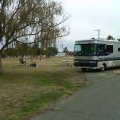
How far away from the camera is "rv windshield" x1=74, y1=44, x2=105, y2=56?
3759 centimetres

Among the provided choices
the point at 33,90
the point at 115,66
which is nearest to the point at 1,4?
the point at 33,90

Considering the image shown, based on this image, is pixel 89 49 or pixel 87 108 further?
pixel 89 49

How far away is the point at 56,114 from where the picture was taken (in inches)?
521

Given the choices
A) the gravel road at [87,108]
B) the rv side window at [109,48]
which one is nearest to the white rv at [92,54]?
the rv side window at [109,48]

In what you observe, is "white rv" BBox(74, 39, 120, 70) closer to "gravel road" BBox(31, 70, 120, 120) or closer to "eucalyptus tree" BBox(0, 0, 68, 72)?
"eucalyptus tree" BBox(0, 0, 68, 72)

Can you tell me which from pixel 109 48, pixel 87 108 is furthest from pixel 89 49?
pixel 87 108

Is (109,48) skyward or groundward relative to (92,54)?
skyward

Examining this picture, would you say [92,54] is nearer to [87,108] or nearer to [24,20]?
[24,20]

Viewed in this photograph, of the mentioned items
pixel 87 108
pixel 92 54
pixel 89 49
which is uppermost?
pixel 89 49

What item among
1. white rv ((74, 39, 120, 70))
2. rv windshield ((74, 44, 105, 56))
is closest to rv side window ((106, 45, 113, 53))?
white rv ((74, 39, 120, 70))

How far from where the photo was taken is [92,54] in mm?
37500

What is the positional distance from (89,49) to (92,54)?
1.79 ft

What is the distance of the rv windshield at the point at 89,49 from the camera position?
37.6 m

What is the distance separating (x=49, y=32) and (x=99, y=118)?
20048mm
